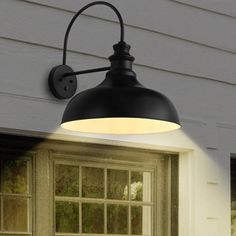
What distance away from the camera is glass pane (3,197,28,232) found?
403 cm

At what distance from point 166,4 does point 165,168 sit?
884mm

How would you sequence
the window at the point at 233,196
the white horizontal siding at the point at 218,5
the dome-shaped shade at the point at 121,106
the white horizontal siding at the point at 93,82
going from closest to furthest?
the dome-shaped shade at the point at 121,106
the white horizontal siding at the point at 93,82
the white horizontal siding at the point at 218,5
the window at the point at 233,196

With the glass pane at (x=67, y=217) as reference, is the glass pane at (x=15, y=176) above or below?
above

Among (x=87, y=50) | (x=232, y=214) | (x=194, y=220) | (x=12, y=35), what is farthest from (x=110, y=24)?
(x=232, y=214)

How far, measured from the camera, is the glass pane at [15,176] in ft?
13.3

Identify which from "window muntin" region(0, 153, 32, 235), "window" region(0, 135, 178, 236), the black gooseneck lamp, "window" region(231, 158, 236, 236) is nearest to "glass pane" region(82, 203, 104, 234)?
"window" region(0, 135, 178, 236)

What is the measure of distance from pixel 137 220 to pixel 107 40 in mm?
966

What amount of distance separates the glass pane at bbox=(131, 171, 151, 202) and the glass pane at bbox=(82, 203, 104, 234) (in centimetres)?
27

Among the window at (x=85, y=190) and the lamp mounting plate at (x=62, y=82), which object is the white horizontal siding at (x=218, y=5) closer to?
the window at (x=85, y=190)

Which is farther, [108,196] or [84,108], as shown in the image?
[108,196]

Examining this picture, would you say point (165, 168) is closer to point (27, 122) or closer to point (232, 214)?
point (232, 214)

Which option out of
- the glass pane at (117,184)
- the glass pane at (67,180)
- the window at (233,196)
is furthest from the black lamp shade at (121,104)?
the window at (233,196)

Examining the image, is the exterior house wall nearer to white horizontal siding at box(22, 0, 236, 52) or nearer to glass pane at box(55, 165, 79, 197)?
white horizontal siding at box(22, 0, 236, 52)

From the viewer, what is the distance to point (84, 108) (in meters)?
3.21
